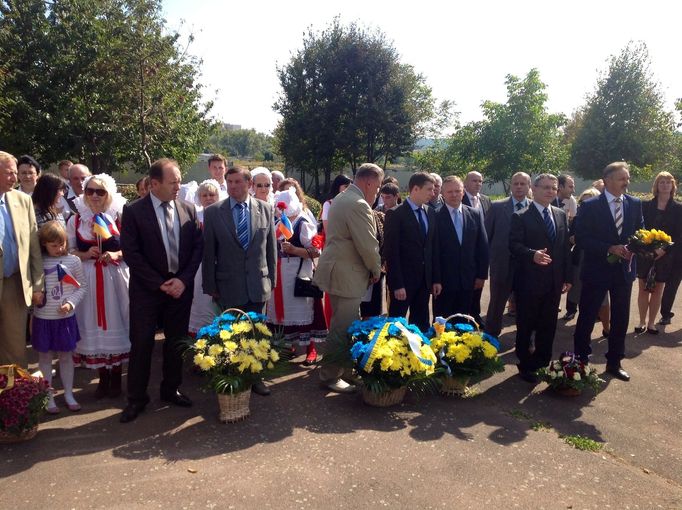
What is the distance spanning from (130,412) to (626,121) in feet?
97.7

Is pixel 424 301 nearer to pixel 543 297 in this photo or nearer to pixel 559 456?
pixel 543 297

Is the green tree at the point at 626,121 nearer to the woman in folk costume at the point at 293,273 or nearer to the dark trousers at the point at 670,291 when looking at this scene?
the dark trousers at the point at 670,291

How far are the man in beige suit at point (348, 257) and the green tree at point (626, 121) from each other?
1056 inches

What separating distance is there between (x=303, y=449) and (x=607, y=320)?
5.27m

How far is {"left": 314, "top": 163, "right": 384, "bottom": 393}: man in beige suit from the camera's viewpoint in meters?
4.80

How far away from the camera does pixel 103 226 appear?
4746 mm

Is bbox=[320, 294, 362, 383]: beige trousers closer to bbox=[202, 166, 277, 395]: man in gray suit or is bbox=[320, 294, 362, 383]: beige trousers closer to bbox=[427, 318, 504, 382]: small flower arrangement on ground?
bbox=[202, 166, 277, 395]: man in gray suit

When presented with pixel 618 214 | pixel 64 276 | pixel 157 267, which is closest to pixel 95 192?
pixel 64 276

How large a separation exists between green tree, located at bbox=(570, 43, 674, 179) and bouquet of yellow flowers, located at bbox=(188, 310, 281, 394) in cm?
2798

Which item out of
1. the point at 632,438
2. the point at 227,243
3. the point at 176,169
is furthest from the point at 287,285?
the point at 632,438

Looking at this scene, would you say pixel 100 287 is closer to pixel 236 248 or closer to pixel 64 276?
pixel 64 276

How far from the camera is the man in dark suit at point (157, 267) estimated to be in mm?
4336

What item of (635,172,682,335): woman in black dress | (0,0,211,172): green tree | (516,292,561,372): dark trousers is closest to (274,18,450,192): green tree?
(0,0,211,172): green tree

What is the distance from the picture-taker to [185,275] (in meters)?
4.52
